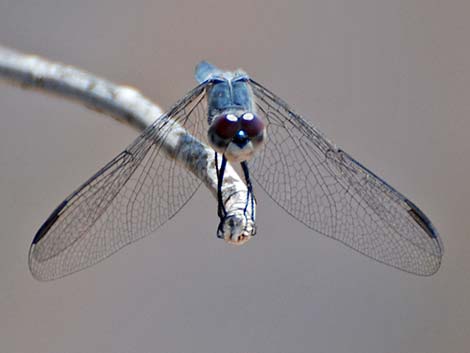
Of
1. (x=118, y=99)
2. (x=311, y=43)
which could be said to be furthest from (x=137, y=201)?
(x=311, y=43)

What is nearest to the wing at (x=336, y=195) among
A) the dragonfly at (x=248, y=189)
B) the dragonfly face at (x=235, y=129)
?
the dragonfly at (x=248, y=189)

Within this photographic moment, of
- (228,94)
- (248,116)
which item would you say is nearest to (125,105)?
(228,94)

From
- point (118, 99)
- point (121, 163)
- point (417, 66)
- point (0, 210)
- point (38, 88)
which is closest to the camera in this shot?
point (121, 163)

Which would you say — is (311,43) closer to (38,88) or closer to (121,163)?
(38,88)

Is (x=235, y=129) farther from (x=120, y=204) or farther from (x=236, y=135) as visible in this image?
(x=120, y=204)

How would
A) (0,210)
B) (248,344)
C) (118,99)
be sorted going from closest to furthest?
1. (118,99)
2. (248,344)
3. (0,210)

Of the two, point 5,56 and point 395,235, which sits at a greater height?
point 5,56

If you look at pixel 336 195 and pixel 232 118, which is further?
pixel 336 195
